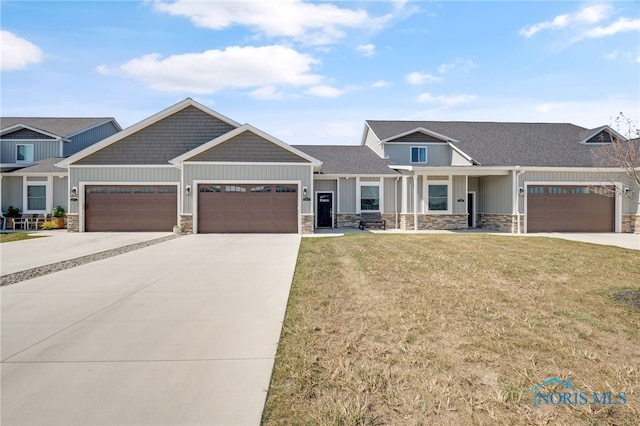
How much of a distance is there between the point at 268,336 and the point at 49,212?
2089 centimetres

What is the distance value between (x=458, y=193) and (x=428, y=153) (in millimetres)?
4199

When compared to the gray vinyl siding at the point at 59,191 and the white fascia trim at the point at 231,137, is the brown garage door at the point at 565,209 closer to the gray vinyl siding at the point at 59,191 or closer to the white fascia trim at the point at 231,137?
the white fascia trim at the point at 231,137

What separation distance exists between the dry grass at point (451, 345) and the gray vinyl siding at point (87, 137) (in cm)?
2394

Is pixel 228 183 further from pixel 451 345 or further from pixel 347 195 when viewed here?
pixel 451 345

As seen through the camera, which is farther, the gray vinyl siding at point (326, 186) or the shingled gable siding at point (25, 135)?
the shingled gable siding at point (25, 135)

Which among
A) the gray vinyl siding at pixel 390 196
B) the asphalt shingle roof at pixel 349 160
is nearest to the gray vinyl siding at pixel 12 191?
the asphalt shingle roof at pixel 349 160

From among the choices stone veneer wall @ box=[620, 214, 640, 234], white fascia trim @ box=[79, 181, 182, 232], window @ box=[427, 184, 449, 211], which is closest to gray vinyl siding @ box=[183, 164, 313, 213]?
white fascia trim @ box=[79, 181, 182, 232]

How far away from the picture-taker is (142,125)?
58.9 ft

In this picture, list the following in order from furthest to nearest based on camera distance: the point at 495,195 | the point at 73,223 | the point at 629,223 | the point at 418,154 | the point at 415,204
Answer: the point at 418,154
the point at 495,195
the point at 415,204
the point at 629,223
the point at 73,223

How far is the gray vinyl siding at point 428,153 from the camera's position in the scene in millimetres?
22375

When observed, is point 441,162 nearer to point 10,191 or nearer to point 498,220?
point 498,220

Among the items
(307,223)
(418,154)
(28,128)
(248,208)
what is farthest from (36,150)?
(418,154)

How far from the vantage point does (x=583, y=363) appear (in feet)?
11.8

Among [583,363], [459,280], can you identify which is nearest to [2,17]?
[459,280]
